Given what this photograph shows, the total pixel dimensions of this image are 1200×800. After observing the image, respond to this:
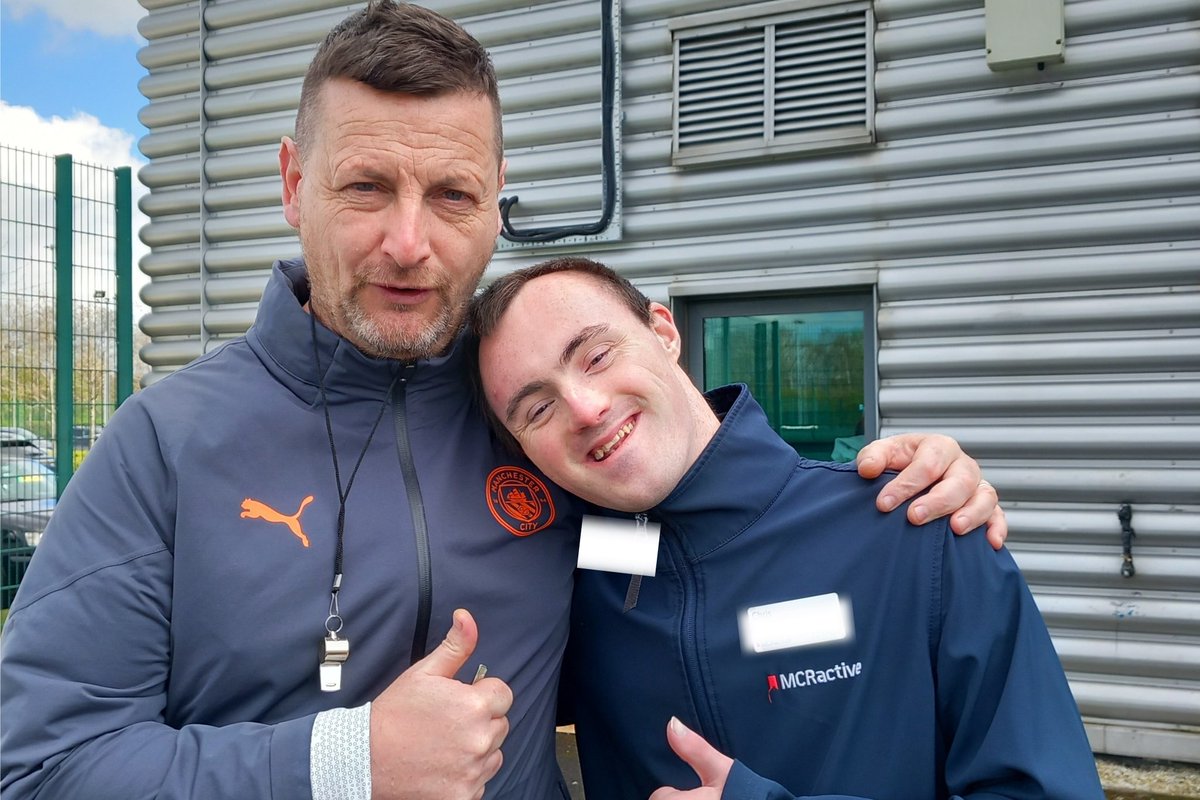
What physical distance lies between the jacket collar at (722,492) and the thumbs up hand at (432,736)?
1.71ft

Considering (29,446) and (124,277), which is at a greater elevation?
(124,277)

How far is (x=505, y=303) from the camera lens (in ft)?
6.38

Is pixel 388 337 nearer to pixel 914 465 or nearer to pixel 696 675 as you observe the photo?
pixel 696 675

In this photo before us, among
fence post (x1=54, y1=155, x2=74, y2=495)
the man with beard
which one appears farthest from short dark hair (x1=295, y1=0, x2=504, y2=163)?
fence post (x1=54, y1=155, x2=74, y2=495)

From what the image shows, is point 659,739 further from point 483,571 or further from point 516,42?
point 516,42

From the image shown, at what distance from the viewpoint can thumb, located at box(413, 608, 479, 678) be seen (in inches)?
58.0

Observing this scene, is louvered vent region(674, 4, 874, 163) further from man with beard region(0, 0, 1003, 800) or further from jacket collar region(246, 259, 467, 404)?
jacket collar region(246, 259, 467, 404)

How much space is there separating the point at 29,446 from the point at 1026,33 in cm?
665

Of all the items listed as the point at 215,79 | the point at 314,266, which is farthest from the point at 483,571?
the point at 215,79

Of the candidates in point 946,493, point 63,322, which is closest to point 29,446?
point 63,322

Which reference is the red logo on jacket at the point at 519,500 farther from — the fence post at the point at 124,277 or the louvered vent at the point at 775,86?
the fence post at the point at 124,277

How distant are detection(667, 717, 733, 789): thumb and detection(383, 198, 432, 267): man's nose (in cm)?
95

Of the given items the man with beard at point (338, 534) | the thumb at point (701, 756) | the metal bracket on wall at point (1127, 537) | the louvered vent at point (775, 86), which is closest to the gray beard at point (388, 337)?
the man with beard at point (338, 534)

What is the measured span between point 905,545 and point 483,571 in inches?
30.7
